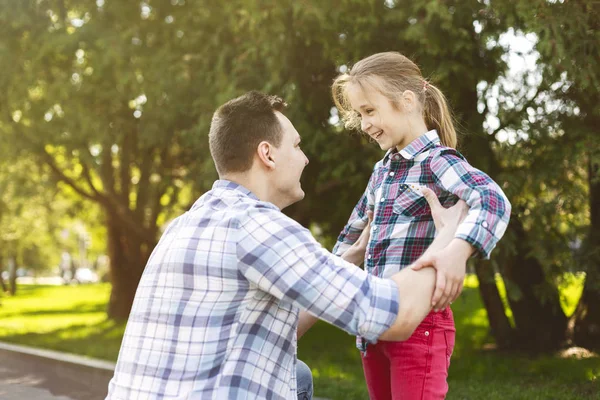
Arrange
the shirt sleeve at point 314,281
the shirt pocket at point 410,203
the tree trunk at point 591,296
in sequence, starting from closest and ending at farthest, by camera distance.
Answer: the shirt sleeve at point 314,281, the shirt pocket at point 410,203, the tree trunk at point 591,296

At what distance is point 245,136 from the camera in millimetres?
2449

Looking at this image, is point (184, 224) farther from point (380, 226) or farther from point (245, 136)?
point (380, 226)

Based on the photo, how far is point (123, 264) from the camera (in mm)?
16766

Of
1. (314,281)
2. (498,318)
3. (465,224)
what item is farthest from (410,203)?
(498,318)

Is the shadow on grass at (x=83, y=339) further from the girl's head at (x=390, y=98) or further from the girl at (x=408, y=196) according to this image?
the girl's head at (x=390, y=98)

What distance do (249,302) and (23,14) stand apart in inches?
367

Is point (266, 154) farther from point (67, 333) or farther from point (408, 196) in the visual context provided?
point (67, 333)

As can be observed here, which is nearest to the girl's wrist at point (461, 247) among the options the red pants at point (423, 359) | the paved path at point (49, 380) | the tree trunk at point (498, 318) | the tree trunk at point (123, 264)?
the red pants at point (423, 359)

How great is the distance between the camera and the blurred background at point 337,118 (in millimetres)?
7305

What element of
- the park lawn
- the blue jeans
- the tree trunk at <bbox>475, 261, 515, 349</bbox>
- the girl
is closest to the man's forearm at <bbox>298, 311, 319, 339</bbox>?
the blue jeans

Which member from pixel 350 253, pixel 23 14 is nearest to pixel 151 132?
pixel 23 14

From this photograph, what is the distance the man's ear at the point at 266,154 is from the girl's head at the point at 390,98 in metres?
0.74

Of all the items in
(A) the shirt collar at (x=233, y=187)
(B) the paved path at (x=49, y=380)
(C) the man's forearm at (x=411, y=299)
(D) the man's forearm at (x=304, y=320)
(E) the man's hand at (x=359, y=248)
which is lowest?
(B) the paved path at (x=49, y=380)

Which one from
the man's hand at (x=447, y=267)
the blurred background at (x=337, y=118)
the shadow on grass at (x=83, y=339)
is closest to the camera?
the man's hand at (x=447, y=267)
